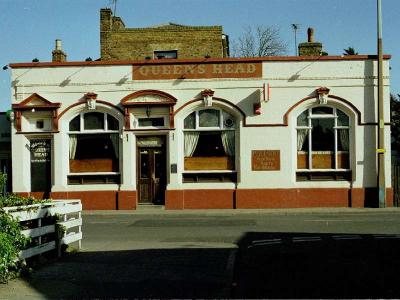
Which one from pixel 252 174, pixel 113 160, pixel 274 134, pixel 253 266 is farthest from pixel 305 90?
pixel 253 266

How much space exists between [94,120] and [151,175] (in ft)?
10.8

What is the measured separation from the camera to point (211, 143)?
25141 millimetres

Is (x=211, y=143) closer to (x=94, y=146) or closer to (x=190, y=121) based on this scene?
(x=190, y=121)

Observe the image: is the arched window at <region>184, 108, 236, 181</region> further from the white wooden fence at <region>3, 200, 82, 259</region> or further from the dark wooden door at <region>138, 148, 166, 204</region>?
the white wooden fence at <region>3, 200, 82, 259</region>

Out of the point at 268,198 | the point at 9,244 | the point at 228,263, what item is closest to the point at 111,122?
the point at 268,198

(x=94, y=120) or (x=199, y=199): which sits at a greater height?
(x=94, y=120)

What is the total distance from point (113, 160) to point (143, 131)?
1.78 meters

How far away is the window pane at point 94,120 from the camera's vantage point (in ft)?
84.0

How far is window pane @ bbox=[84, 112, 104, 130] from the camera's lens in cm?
2561

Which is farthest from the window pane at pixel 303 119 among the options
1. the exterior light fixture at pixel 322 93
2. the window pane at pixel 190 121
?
the window pane at pixel 190 121

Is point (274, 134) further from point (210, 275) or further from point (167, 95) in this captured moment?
point (210, 275)

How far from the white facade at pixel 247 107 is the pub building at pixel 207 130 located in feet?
0.13

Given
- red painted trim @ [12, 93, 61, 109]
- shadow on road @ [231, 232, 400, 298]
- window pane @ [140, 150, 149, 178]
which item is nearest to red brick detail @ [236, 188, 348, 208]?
window pane @ [140, 150, 149, 178]

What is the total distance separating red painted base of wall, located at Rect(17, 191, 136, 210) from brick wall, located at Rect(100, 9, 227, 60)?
1238 centimetres
